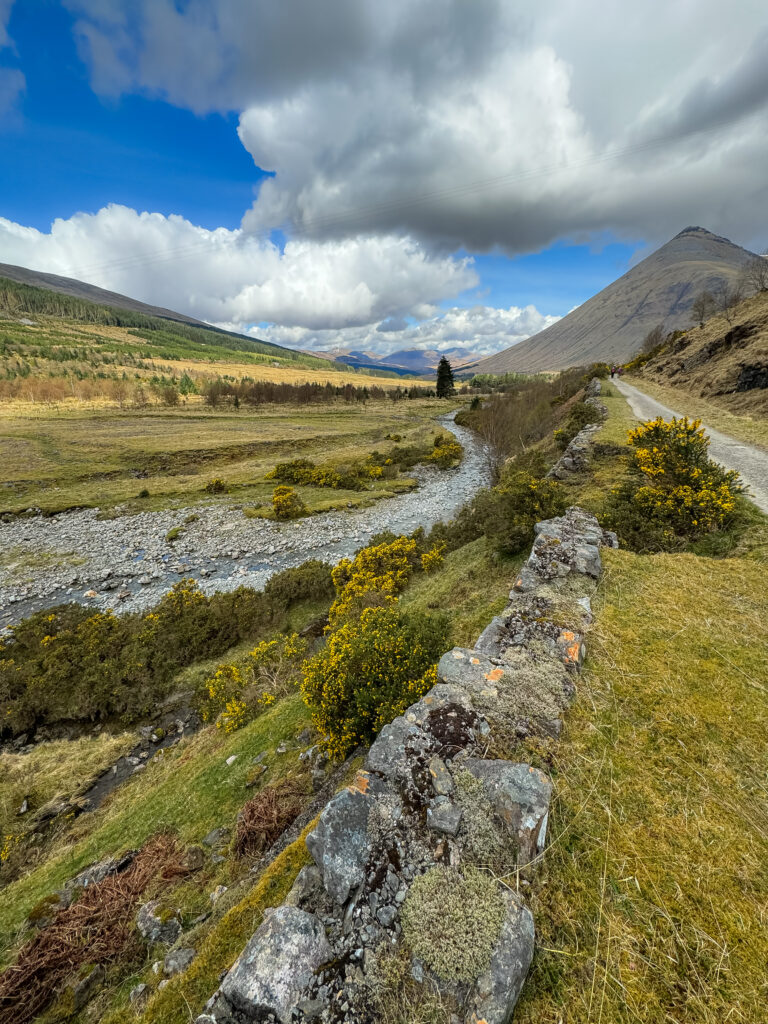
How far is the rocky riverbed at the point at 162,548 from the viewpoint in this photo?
1755 centimetres

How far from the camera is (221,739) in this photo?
29.1 feet

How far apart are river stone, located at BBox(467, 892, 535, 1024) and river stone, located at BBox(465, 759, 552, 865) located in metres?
0.50

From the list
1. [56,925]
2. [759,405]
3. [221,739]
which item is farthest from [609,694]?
[759,405]

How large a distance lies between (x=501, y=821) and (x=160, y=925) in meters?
4.47

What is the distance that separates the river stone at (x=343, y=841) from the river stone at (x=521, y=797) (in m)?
1.03

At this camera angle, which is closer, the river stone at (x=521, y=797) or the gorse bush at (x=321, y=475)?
the river stone at (x=521, y=797)

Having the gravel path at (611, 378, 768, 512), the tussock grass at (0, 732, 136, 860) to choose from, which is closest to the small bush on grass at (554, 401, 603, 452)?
the gravel path at (611, 378, 768, 512)

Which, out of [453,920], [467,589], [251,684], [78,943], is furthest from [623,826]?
[251,684]

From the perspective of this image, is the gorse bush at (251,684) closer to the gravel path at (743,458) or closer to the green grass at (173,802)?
the green grass at (173,802)

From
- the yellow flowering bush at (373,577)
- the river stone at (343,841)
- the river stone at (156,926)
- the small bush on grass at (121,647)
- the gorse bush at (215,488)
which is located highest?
the river stone at (343,841)

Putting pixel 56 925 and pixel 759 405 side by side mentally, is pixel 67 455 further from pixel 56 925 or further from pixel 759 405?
pixel 759 405

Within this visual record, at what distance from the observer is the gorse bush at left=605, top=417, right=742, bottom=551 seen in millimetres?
9438

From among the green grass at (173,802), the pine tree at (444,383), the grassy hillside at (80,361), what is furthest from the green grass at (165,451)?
the pine tree at (444,383)

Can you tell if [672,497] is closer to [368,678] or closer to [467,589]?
[467,589]
